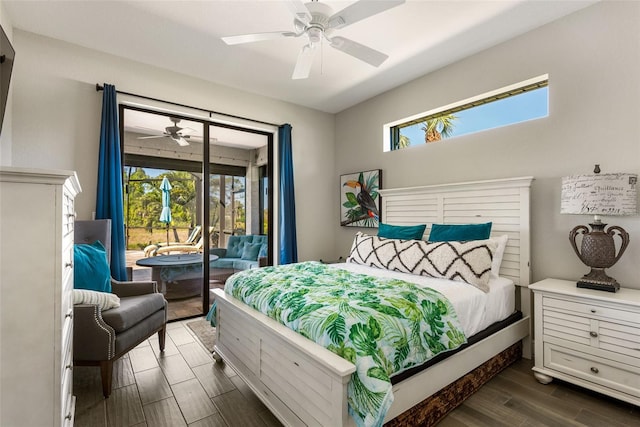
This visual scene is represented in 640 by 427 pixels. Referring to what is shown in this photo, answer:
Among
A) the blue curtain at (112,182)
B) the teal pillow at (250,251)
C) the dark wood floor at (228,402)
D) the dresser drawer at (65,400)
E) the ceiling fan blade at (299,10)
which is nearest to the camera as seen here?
the dresser drawer at (65,400)

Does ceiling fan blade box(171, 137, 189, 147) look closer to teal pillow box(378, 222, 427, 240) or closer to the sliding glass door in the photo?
the sliding glass door

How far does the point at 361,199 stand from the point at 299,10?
8.88 ft

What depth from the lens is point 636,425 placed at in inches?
68.4

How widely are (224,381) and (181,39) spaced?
295cm

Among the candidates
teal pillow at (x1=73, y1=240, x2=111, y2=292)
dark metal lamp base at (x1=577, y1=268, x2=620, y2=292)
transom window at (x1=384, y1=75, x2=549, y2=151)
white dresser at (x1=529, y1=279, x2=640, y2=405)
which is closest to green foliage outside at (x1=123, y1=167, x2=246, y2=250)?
teal pillow at (x1=73, y1=240, x2=111, y2=292)

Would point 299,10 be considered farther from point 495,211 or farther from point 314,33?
point 495,211

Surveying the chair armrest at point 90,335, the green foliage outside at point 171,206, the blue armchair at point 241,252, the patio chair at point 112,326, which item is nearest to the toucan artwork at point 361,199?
the blue armchair at point 241,252

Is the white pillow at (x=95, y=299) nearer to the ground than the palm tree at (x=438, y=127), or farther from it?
nearer to the ground

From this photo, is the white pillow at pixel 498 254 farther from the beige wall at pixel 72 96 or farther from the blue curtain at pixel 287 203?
the beige wall at pixel 72 96

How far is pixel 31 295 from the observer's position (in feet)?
3.45

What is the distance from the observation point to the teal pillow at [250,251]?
4.22 metres

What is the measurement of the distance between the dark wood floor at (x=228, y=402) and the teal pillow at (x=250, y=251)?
191cm

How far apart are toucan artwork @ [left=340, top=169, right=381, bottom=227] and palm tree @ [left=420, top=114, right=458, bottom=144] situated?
2.48 ft

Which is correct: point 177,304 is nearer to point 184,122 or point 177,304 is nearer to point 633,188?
point 184,122
